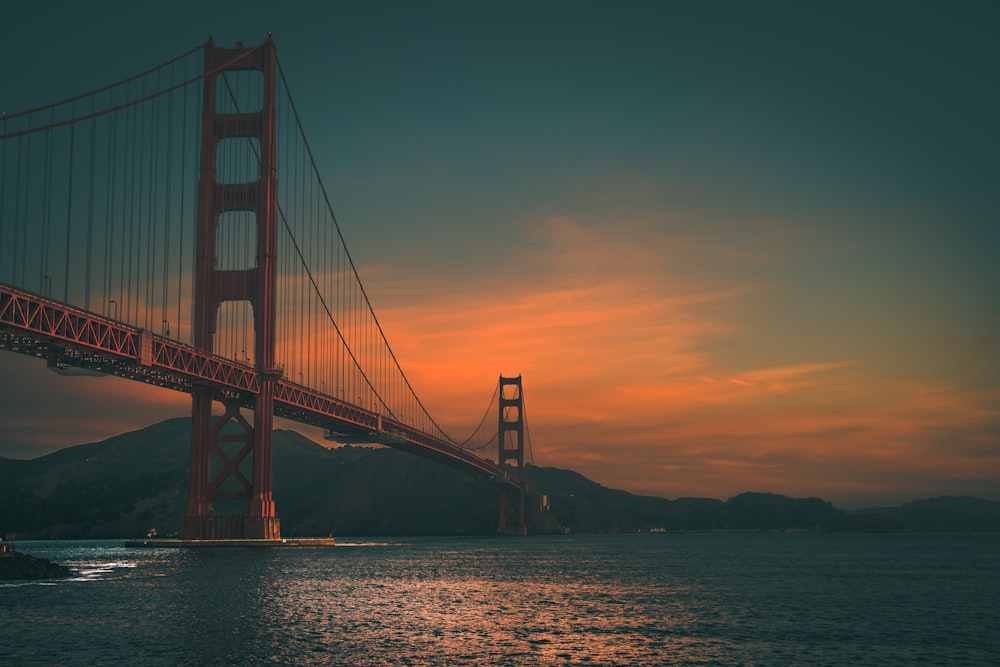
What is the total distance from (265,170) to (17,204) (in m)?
31.2

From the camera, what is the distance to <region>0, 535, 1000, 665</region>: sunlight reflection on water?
1096 inches

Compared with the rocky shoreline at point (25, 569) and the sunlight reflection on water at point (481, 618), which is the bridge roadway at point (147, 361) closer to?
the rocky shoreline at point (25, 569)

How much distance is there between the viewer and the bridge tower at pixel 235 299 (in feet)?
246

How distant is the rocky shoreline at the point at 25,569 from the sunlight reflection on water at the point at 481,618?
197cm

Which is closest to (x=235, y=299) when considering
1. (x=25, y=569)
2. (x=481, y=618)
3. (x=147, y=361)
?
(x=147, y=361)

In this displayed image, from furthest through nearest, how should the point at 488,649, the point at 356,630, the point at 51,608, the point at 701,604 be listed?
the point at 701,604 → the point at 51,608 → the point at 356,630 → the point at 488,649

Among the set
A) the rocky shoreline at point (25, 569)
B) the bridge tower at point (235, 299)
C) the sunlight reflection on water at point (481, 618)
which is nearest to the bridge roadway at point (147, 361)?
the bridge tower at point (235, 299)

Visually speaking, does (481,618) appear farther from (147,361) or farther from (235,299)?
(235,299)

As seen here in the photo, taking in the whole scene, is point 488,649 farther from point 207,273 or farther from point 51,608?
point 207,273

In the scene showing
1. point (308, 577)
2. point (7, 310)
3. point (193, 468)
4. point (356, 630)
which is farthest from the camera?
point (193, 468)

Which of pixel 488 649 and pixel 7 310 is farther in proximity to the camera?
pixel 7 310

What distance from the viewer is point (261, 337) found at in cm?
7656

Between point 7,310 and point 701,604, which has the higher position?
point 7,310

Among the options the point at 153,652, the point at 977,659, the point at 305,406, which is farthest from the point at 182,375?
the point at 977,659
